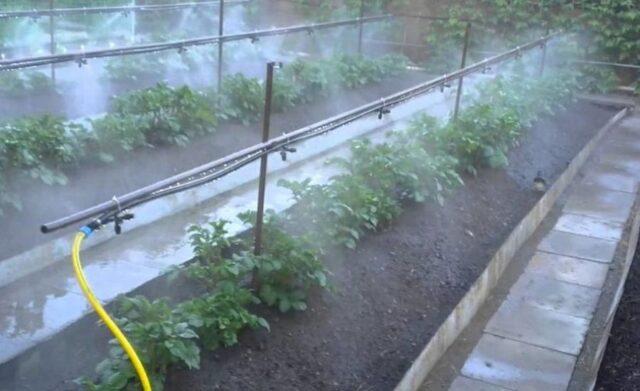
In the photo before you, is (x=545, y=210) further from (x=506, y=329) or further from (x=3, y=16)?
(x=3, y=16)

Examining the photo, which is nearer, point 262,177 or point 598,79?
point 262,177

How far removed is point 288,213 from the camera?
16.6 feet

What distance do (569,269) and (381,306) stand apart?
6.89ft

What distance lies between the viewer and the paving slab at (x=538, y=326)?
4961mm

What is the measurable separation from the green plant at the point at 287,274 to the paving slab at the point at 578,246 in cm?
283

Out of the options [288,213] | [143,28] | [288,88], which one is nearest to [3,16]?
[288,88]

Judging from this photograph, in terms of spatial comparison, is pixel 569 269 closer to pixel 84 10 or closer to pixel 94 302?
pixel 94 302

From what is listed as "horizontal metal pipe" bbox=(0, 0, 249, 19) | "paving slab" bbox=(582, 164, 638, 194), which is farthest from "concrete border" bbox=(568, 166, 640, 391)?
"horizontal metal pipe" bbox=(0, 0, 249, 19)

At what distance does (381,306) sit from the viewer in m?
4.63

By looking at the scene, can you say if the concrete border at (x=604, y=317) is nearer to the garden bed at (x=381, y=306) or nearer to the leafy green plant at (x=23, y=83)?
the garden bed at (x=381, y=306)

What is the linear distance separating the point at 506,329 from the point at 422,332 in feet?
2.73

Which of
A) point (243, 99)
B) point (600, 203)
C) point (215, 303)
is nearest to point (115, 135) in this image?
point (243, 99)

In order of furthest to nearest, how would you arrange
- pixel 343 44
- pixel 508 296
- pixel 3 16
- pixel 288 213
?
pixel 343 44 → pixel 3 16 → pixel 508 296 → pixel 288 213

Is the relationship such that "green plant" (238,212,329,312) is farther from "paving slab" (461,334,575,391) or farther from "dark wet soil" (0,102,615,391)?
"paving slab" (461,334,575,391)
